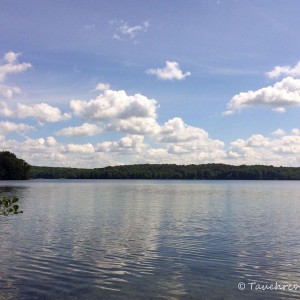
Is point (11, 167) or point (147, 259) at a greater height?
point (11, 167)

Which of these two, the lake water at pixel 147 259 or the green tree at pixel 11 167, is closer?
the lake water at pixel 147 259

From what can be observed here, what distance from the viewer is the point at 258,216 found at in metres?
34.6

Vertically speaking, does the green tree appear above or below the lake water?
above

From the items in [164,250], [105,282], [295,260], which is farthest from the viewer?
[164,250]

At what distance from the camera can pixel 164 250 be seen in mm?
19438

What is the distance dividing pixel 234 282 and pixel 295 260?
4.78 m

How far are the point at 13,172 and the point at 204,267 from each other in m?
146

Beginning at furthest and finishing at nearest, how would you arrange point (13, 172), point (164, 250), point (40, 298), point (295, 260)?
point (13, 172) → point (164, 250) → point (295, 260) → point (40, 298)

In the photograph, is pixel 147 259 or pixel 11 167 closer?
pixel 147 259

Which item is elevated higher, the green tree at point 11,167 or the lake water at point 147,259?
the green tree at point 11,167

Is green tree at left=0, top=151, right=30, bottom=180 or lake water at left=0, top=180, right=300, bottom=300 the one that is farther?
green tree at left=0, top=151, right=30, bottom=180

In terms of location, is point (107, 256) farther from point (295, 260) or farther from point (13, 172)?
point (13, 172)

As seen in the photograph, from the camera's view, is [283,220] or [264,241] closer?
[264,241]

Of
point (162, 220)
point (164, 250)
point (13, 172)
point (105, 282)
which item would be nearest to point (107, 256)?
point (164, 250)
